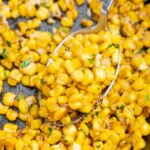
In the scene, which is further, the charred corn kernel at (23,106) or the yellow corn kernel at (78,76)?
the charred corn kernel at (23,106)

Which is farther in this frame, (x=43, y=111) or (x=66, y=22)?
(x=66, y=22)

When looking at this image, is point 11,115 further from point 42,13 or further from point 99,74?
point 42,13

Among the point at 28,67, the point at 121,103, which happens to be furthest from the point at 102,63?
the point at 28,67

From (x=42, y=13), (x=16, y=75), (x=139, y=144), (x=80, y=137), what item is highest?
(x=42, y=13)

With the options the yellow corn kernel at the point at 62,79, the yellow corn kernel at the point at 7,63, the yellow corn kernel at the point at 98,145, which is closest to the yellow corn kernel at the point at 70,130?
the yellow corn kernel at the point at 98,145

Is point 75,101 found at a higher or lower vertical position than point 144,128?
higher

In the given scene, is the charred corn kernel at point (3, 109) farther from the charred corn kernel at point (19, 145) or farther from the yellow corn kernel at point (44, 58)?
the yellow corn kernel at point (44, 58)

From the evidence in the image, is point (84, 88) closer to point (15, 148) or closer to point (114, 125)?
point (114, 125)

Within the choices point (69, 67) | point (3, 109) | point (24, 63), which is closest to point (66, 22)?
point (24, 63)
